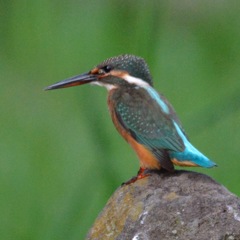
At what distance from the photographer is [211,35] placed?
17.0 ft

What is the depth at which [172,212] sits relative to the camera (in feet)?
10.8

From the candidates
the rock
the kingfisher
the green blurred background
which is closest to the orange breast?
the kingfisher

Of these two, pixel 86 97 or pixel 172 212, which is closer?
pixel 172 212

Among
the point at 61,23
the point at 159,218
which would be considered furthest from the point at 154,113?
the point at 61,23

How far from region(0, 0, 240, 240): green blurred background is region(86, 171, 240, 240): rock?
155cm

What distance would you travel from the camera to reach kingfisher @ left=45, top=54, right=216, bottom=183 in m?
3.79

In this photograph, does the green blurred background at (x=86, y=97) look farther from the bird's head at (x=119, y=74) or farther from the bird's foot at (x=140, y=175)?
the bird's foot at (x=140, y=175)

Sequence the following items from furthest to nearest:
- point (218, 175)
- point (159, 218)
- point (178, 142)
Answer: point (218, 175)
point (178, 142)
point (159, 218)

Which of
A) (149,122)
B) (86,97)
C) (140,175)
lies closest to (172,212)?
(140,175)

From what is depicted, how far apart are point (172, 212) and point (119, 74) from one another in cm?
85

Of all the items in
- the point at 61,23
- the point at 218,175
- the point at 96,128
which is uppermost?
the point at 61,23

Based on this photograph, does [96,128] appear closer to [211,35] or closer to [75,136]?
[75,136]

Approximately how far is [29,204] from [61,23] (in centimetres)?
72

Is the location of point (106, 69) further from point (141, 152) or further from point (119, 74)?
point (141, 152)
